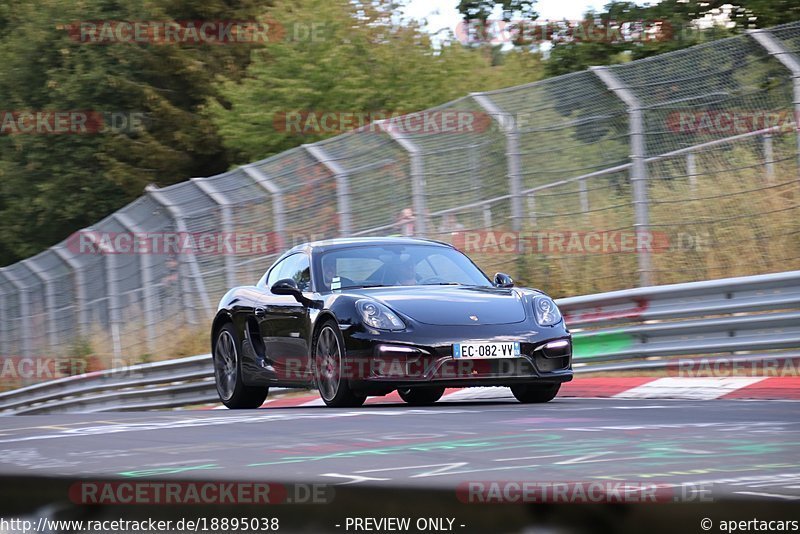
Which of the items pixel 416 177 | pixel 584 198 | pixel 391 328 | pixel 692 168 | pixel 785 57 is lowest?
pixel 391 328

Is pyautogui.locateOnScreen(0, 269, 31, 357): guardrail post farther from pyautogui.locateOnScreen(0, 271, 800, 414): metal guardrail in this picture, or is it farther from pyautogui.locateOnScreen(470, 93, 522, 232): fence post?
pyautogui.locateOnScreen(0, 271, 800, 414): metal guardrail

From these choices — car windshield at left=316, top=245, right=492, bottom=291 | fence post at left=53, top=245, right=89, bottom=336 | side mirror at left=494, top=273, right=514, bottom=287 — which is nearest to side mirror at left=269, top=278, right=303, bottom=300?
car windshield at left=316, top=245, right=492, bottom=291

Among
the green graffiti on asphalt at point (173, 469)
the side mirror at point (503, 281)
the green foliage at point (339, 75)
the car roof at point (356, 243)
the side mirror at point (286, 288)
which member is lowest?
the green graffiti on asphalt at point (173, 469)

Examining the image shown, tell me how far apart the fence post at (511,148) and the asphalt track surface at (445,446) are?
5154mm

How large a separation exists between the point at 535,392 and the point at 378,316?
Answer: 132 centimetres

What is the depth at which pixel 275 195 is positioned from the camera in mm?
17078

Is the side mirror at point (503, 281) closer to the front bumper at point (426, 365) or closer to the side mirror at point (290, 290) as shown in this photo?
the front bumper at point (426, 365)

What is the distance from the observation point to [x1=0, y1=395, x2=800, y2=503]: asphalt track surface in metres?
4.23

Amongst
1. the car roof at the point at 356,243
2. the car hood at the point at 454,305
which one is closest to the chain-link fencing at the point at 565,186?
the car roof at the point at 356,243

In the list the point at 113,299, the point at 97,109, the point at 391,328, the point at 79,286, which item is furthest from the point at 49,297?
the point at 97,109

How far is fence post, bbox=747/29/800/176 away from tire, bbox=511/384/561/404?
327cm

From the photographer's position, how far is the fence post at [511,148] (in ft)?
45.1

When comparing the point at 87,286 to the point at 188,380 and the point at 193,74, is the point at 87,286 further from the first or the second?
the point at 193,74

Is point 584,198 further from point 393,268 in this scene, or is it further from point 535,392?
point 535,392
